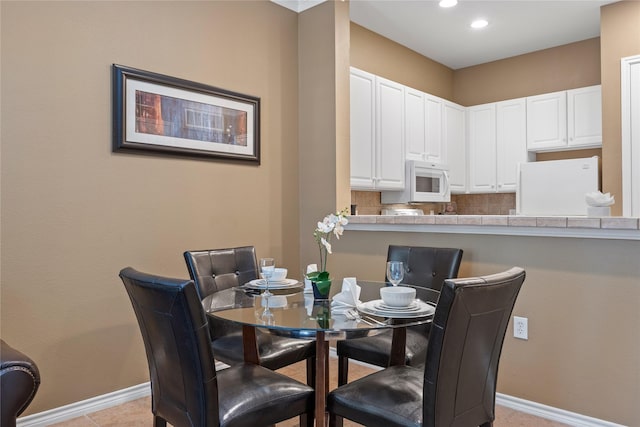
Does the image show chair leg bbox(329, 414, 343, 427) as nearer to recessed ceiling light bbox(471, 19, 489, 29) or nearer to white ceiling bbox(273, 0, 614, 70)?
white ceiling bbox(273, 0, 614, 70)

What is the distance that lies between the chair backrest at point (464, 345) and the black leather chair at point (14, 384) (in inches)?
45.9

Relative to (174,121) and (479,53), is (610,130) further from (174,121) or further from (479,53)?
(174,121)

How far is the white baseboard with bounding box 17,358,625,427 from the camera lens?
2.22 metres

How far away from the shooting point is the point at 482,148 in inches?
202

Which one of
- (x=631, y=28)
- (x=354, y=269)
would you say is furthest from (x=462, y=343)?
(x=631, y=28)

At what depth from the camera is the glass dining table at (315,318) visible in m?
1.51

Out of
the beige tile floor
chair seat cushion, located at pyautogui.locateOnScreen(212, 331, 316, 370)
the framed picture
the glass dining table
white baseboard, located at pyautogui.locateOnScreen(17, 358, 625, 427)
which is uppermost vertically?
the framed picture

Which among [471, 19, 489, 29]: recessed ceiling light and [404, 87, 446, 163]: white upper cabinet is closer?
[471, 19, 489, 29]: recessed ceiling light

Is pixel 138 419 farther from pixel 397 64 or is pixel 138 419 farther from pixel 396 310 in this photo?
pixel 397 64

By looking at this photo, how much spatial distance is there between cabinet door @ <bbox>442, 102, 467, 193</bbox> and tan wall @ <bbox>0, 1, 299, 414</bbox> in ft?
8.57

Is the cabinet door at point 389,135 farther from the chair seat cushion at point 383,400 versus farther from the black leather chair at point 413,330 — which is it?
the chair seat cushion at point 383,400

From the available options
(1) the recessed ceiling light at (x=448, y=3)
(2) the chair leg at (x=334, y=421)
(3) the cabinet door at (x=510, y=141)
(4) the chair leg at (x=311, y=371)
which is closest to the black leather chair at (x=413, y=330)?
(4) the chair leg at (x=311, y=371)

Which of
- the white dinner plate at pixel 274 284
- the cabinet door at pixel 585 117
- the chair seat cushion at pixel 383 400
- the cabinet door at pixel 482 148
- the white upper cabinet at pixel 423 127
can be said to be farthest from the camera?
the cabinet door at pixel 482 148

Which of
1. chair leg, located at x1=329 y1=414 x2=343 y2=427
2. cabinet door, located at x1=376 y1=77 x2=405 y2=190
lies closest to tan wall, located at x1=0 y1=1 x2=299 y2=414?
cabinet door, located at x1=376 y1=77 x2=405 y2=190
